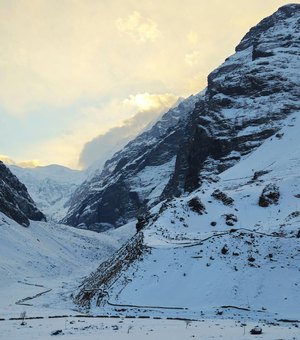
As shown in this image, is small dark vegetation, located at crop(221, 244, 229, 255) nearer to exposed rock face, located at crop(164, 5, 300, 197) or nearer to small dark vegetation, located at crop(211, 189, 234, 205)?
small dark vegetation, located at crop(211, 189, 234, 205)

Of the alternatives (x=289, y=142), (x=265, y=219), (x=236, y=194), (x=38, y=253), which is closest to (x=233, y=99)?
(x=289, y=142)

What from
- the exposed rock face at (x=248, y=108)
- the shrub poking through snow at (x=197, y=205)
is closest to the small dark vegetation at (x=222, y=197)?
the shrub poking through snow at (x=197, y=205)

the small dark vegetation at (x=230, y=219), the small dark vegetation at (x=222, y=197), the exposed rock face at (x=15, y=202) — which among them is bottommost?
the small dark vegetation at (x=230, y=219)

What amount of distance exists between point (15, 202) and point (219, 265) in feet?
344

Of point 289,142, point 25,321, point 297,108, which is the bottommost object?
point 25,321

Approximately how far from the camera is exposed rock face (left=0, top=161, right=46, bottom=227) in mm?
120688

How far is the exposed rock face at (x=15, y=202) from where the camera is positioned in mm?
120688

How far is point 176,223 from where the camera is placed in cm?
4747

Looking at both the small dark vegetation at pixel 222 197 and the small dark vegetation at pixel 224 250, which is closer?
the small dark vegetation at pixel 224 250

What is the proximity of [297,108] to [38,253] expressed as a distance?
60.5 metres

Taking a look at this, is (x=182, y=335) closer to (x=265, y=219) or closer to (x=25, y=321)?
(x=25, y=321)

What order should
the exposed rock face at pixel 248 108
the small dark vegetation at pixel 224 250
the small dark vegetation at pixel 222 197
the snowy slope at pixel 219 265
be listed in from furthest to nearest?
the exposed rock face at pixel 248 108
the small dark vegetation at pixel 222 197
the small dark vegetation at pixel 224 250
the snowy slope at pixel 219 265

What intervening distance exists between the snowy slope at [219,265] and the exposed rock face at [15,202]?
78696mm

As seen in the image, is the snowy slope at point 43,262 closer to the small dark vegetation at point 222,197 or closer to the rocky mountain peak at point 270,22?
the small dark vegetation at point 222,197
